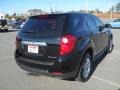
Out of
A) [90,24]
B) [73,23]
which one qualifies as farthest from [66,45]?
[90,24]

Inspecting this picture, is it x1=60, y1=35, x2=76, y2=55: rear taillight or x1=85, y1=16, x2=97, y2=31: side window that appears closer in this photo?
x1=60, y1=35, x2=76, y2=55: rear taillight

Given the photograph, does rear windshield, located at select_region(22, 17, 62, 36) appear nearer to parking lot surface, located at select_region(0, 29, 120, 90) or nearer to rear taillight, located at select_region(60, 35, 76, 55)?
rear taillight, located at select_region(60, 35, 76, 55)

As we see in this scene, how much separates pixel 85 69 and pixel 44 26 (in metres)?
1.62

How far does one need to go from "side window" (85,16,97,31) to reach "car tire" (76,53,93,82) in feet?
2.61

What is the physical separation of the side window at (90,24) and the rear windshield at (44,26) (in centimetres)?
119

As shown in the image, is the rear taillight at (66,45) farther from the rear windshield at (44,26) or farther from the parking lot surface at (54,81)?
the parking lot surface at (54,81)

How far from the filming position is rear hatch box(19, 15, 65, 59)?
501 cm

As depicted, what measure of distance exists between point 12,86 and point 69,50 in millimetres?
1766

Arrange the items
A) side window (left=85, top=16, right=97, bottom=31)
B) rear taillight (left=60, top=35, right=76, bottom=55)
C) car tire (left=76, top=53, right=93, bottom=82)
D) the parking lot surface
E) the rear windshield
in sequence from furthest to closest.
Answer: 1. side window (left=85, top=16, right=97, bottom=31)
2. car tire (left=76, top=53, right=93, bottom=82)
3. the parking lot surface
4. the rear windshield
5. rear taillight (left=60, top=35, right=76, bottom=55)

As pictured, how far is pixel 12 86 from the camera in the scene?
557 centimetres

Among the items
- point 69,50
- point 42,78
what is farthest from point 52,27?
point 42,78

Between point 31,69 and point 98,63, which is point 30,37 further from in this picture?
point 98,63

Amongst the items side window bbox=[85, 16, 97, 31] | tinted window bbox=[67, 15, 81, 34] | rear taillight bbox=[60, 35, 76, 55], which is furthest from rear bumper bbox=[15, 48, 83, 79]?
side window bbox=[85, 16, 97, 31]

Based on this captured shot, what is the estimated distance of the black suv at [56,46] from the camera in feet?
16.3
